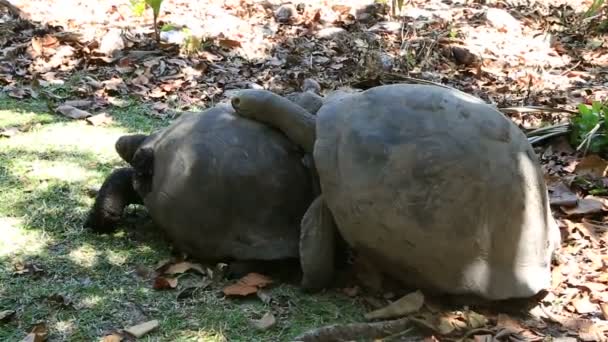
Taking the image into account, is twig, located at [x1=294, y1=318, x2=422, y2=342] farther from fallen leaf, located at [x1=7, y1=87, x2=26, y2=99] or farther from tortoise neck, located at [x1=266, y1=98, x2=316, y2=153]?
fallen leaf, located at [x1=7, y1=87, x2=26, y2=99]

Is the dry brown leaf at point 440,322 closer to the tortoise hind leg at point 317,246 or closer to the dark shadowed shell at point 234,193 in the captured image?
the tortoise hind leg at point 317,246

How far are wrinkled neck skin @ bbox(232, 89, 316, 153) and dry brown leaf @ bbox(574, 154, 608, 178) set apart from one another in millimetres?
1873

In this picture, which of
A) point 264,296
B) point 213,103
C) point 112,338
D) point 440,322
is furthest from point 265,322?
point 213,103

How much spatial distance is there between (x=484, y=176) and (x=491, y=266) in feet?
1.23

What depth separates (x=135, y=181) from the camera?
3723 millimetres

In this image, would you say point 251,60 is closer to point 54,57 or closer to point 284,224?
point 54,57

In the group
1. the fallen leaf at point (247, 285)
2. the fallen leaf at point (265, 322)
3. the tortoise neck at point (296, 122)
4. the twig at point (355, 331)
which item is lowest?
the fallen leaf at point (247, 285)

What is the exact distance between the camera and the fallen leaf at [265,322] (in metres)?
2.98

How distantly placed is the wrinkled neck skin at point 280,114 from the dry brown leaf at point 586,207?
1505mm

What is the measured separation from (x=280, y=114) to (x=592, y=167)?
205 centimetres

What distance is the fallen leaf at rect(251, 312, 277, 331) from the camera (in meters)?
2.98

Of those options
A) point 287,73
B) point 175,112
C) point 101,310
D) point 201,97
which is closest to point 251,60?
point 287,73

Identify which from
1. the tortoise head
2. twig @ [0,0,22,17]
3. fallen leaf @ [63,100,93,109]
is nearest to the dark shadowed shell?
the tortoise head

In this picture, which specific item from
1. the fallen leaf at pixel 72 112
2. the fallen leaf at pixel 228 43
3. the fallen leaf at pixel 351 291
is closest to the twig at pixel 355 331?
the fallen leaf at pixel 351 291
